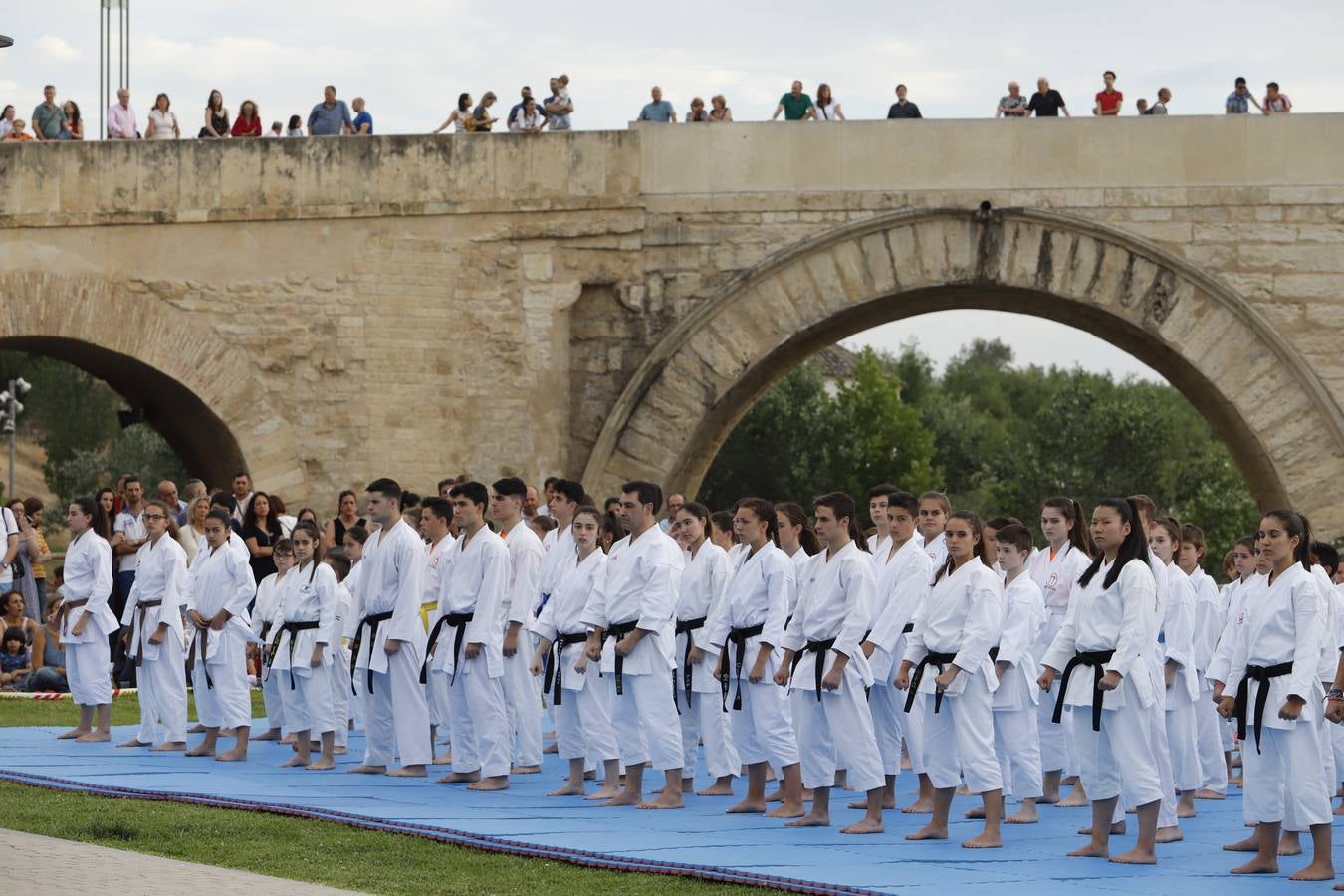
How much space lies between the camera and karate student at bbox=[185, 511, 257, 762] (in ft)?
41.6

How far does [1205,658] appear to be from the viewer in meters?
11.8

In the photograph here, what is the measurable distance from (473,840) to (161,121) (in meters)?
12.8

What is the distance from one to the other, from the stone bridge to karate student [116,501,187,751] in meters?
5.99

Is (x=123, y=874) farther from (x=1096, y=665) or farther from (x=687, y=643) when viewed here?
(x=1096, y=665)

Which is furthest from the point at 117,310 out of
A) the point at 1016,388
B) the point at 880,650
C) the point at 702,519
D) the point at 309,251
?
the point at 1016,388

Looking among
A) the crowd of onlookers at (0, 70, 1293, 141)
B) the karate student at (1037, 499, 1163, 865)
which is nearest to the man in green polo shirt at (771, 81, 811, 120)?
the crowd of onlookers at (0, 70, 1293, 141)

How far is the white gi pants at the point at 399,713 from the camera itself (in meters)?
11.7

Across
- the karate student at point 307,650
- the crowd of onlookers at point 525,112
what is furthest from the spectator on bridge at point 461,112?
the karate student at point 307,650

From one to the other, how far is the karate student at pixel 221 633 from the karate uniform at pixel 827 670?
14.1ft

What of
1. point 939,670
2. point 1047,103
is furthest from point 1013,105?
point 939,670

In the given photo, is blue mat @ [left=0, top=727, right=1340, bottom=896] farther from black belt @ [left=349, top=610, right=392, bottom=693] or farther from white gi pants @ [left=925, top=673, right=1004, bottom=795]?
black belt @ [left=349, top=610, right=392, bottom=693]

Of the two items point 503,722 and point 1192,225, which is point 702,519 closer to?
point 503,722

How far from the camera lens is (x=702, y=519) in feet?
37.2

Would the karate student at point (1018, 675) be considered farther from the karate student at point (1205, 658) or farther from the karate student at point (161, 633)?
the karate student at point (161, 633)
